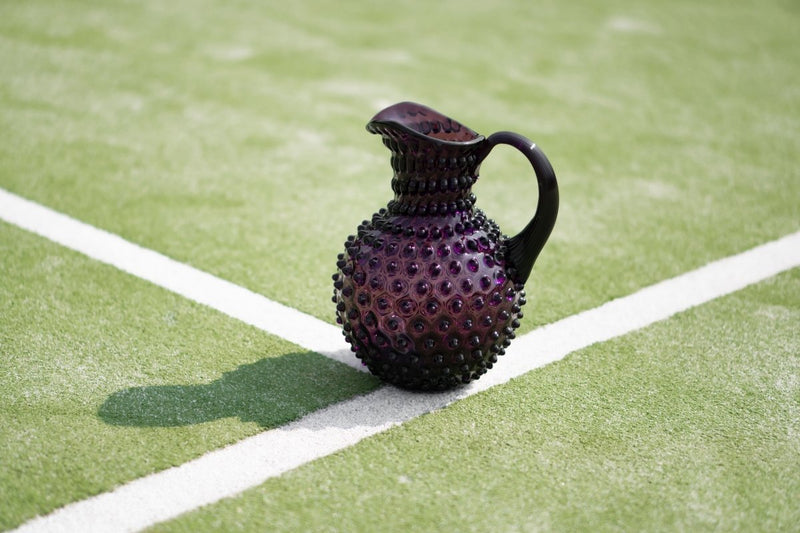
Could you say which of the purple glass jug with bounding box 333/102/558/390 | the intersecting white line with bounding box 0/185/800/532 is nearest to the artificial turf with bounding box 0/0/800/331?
the intersecting white line with bounding box 0/185/800/532

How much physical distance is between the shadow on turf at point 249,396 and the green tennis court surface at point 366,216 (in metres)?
0.02

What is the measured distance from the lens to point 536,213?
4.53 meters

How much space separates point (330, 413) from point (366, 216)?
3000 mm

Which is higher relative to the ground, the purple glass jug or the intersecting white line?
the purple glass jug

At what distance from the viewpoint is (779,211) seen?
797cm

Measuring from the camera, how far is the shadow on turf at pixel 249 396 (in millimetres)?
4574

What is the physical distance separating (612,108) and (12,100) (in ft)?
21.3

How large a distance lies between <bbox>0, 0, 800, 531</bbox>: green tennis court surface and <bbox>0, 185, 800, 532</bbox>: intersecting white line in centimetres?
9

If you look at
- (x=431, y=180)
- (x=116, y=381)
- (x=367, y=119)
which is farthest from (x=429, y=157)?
(x=367, y=119)

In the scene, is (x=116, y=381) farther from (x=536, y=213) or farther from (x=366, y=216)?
(x=366, y=216)

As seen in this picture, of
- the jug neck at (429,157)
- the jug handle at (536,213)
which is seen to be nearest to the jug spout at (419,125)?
the jug neck at (429,157)

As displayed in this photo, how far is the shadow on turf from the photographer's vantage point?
457 centimetres

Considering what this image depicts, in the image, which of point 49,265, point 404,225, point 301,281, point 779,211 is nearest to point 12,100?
point 49,265

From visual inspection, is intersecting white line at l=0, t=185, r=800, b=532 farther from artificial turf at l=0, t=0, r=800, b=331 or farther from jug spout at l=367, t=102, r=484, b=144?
jug spout at l=367, t=102, r=484, b=144
